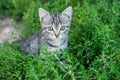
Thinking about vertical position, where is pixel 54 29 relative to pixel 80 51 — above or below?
above

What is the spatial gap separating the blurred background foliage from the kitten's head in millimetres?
287

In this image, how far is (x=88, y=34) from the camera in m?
5.40

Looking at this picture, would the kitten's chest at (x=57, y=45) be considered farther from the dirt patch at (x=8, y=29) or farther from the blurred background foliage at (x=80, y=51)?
the dirt patch at (x=8, y=29)

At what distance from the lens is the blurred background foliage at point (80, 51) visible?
14.3ft

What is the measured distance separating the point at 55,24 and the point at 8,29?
233cm

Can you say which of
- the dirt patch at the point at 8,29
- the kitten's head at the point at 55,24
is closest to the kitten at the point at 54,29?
the kitten's head at the point at 55,24

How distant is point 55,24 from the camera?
504 centimetres

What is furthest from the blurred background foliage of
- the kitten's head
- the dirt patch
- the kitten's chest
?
the dirt patch

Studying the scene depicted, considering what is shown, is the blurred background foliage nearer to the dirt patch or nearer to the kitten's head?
the kitten's head

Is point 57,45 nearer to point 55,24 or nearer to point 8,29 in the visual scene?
point 55,24

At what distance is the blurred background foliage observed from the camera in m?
4.37

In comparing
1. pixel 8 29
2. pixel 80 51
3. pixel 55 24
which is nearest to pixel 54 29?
pixel 55 24

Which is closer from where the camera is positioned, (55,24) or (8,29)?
(55,24)

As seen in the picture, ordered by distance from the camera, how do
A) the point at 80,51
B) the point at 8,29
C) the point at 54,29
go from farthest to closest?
the point at 8,29 < the point at 80,51 < the point at 54,29
